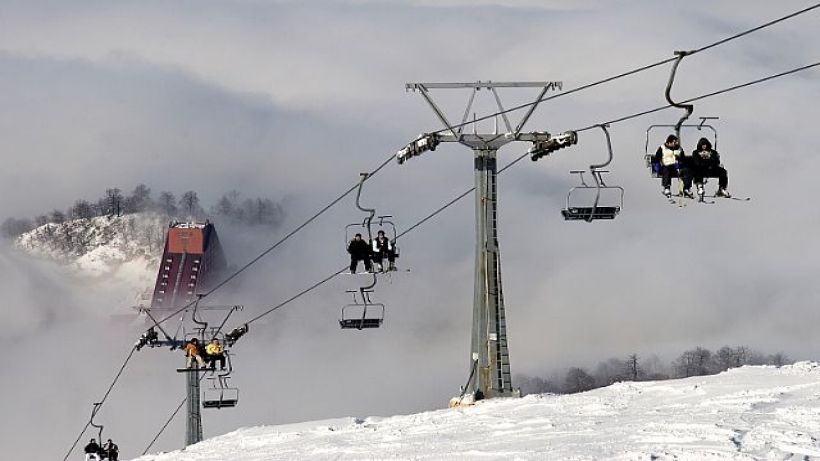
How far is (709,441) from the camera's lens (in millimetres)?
27203

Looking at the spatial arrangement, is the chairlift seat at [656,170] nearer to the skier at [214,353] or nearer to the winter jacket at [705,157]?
the winter jacket at [705,157]

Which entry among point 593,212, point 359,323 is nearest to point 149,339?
point 359,323

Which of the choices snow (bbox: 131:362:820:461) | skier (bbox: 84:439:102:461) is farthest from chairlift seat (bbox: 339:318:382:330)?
skier (bbox: 84:439:102:461)

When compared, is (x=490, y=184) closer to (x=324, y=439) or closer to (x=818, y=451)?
(x=324, y=439)

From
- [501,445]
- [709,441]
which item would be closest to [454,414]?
[501,445]

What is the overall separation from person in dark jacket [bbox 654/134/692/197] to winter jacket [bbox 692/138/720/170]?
0.70ft

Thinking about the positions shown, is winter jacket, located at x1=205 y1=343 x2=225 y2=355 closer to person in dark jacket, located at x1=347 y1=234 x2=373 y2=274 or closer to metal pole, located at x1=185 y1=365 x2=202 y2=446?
metal pole, located at x1=185 y1=365 x2=202 y2=446

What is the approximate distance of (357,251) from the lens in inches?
1602

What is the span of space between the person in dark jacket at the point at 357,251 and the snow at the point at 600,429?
4.99 meters

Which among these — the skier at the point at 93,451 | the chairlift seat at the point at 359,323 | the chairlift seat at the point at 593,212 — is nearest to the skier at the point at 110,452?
the skier at the point at 93,451

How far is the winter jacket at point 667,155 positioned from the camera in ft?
104

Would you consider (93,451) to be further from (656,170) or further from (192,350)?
(656,170)

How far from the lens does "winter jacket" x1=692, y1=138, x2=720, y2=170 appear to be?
31547 mm

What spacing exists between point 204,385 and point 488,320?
1594 centimetres
